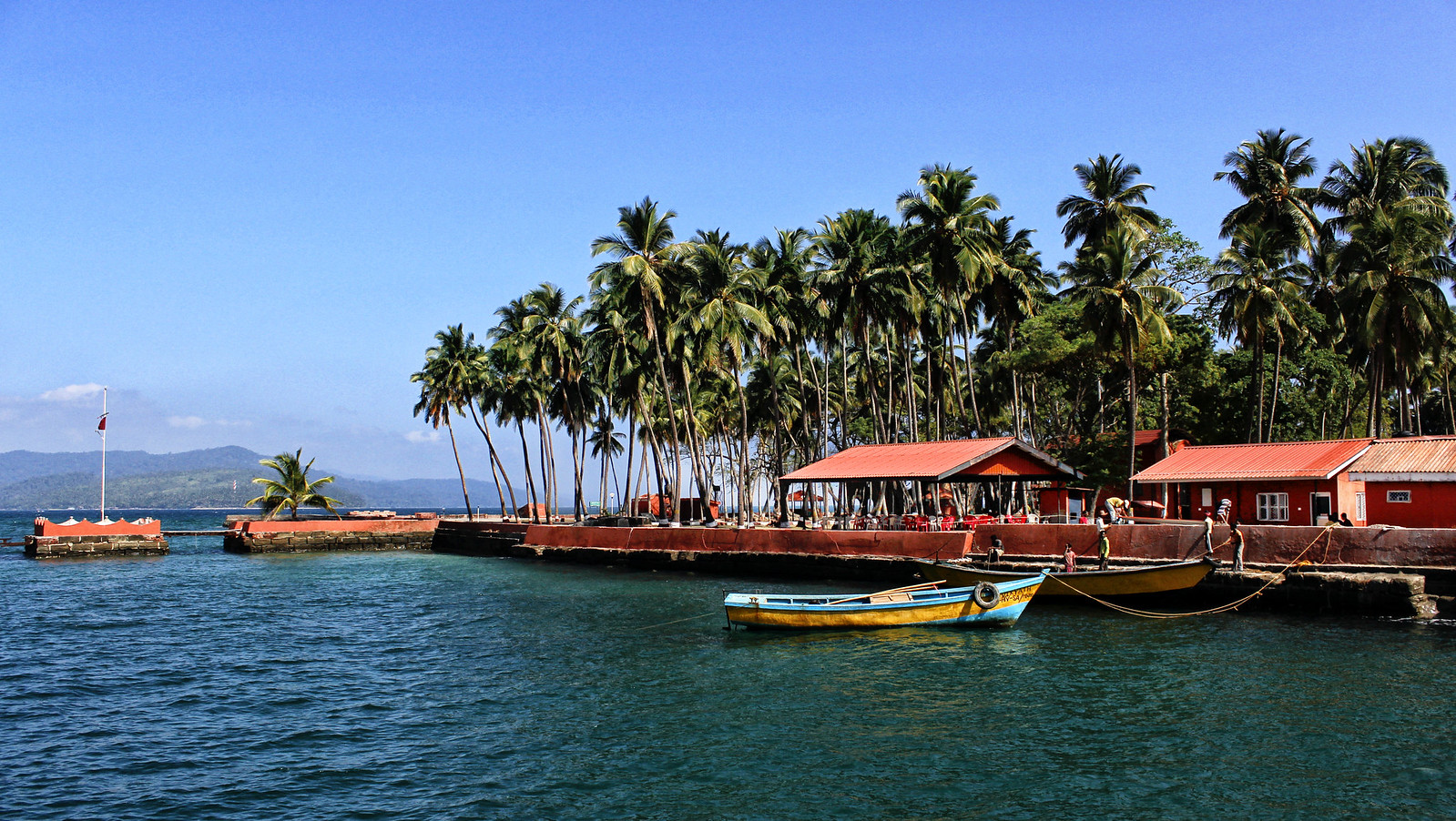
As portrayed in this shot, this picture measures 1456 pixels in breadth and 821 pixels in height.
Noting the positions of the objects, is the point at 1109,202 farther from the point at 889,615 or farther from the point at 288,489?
the point at 288,489

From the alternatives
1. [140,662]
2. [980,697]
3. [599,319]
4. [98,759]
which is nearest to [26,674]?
[140,662]

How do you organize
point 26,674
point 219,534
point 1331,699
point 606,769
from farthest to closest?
1. point 219,534
2. point 26,674
3. point 1331,699
4. point 606,769

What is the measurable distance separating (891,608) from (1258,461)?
19.1m

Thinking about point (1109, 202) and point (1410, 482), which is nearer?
point (1410, 482)

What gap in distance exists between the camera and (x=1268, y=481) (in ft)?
115

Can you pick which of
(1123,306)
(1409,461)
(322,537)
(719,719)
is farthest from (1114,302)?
(322,537)

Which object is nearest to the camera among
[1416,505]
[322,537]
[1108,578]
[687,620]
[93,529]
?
[1108,578]

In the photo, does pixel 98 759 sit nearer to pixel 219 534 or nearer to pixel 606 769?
pixel 606 769

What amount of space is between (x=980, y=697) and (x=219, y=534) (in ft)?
290

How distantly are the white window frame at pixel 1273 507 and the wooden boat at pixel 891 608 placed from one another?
44.1ft

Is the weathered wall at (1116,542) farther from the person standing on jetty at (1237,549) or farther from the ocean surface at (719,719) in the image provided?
the ocean surface at (719,719)

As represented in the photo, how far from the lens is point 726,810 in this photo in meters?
12.9

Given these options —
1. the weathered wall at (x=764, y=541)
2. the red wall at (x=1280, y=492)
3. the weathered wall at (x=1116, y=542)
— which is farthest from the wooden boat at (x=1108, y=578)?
the red wall at (x=1280, y=492)

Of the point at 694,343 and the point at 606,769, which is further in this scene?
the point at 694,343
